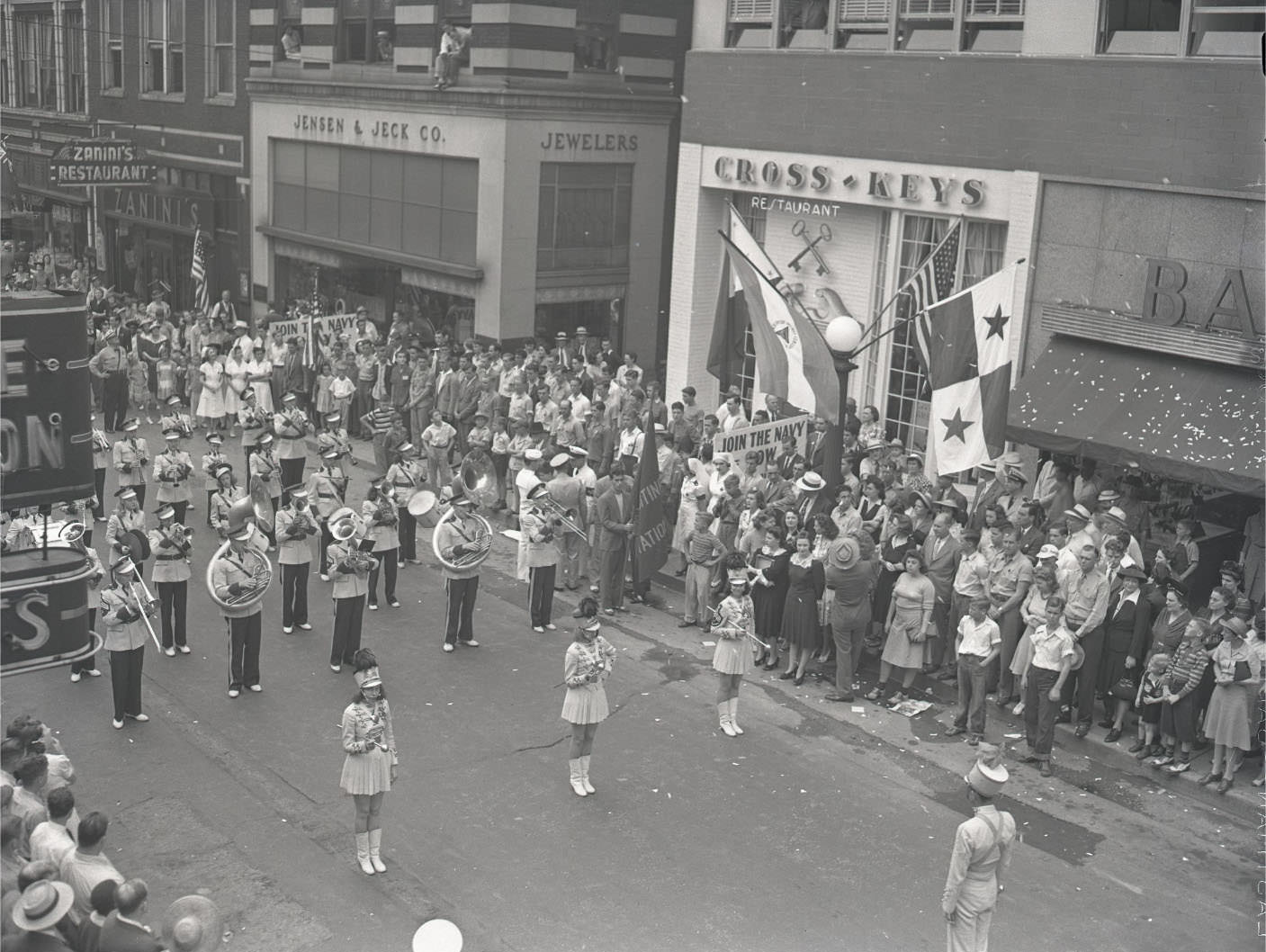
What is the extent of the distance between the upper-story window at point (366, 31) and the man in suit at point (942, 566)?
713 inches

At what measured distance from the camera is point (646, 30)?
2752 cm

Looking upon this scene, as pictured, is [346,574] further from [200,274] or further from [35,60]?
[35,60]

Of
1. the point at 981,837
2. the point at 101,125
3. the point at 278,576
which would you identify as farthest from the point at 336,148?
the point at 981,837

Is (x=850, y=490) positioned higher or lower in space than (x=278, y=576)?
higher

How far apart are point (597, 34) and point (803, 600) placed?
631 inches

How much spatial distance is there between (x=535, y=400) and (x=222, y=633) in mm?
7095

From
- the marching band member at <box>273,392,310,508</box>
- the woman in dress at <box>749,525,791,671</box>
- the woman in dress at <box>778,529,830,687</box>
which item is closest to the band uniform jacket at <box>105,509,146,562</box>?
the marching band member at <box>273,392,310,508</box>

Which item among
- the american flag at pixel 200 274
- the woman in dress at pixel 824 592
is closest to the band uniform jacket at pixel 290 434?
the woman in dress at pixel 824 592

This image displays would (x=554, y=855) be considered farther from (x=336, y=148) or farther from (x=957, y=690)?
(x=336, y=148)

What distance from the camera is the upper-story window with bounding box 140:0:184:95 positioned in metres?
34.7

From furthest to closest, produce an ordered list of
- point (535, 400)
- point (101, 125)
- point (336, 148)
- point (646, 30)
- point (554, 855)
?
point (101, 125) < point (336, 148) < point (646, 30) < point (535, 400) < point (554, 855)

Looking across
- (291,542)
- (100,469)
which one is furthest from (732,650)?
(100,469)

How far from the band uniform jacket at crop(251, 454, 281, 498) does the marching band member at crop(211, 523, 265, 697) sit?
4.86 metres

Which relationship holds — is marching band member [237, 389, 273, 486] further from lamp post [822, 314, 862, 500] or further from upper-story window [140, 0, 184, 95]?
upper-story window [140, 0, 184, 95]
